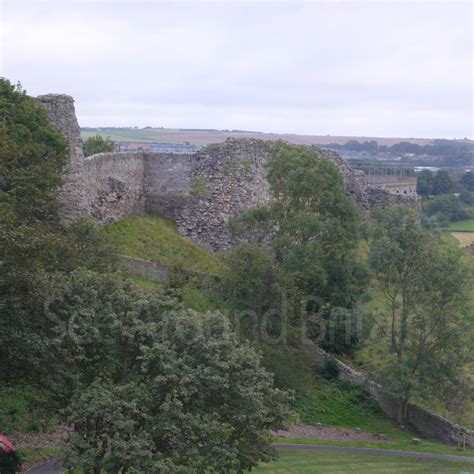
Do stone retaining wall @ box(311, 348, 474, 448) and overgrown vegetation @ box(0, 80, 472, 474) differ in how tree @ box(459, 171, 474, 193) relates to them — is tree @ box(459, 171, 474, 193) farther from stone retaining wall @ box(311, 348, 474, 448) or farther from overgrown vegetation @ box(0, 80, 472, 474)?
stone retaining wall @ box(311, 348, 474, 448)

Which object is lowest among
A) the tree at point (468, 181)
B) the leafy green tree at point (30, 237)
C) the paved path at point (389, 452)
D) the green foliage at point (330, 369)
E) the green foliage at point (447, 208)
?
the paved path at point (389, 452)

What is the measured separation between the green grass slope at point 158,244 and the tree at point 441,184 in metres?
73.4

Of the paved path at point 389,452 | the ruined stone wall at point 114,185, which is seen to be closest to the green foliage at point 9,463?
the paved path at point 389,452

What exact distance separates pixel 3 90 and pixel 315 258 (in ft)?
42.8

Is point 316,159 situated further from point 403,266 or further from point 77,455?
point 77,455

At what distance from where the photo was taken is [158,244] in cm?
4088

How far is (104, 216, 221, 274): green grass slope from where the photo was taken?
38.9 m

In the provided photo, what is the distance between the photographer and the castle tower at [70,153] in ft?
119

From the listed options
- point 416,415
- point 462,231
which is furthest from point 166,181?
point 462,231

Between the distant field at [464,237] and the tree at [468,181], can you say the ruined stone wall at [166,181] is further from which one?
the tree at [468,181]

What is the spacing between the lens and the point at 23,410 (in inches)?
1001

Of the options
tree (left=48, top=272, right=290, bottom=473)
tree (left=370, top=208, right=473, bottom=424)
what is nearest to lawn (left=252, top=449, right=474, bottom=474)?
tree (left=370, top=208, right=473, bottom=424)

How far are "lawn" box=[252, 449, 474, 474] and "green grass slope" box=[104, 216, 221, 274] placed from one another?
11364 mm

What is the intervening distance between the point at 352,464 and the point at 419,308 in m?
8.12
